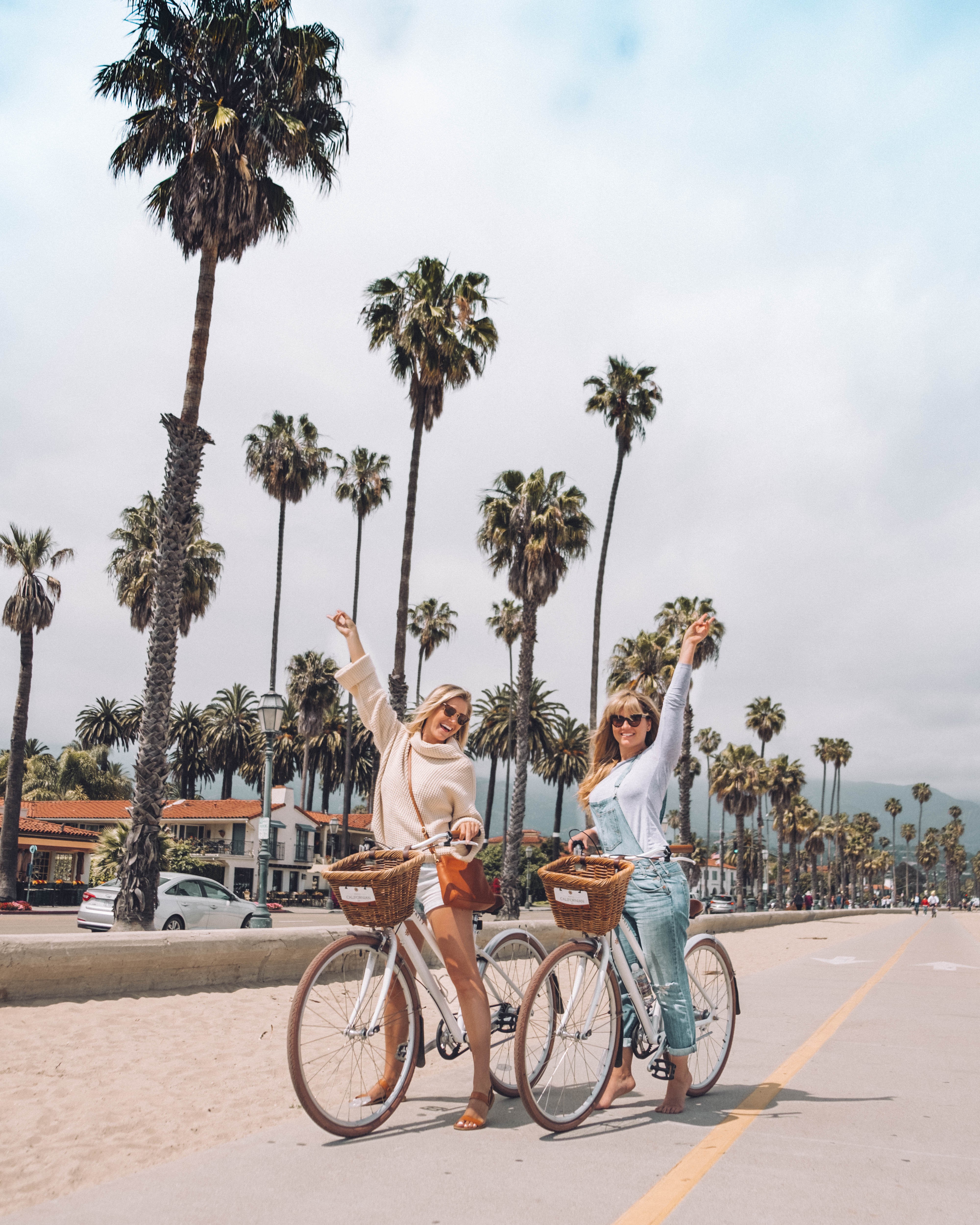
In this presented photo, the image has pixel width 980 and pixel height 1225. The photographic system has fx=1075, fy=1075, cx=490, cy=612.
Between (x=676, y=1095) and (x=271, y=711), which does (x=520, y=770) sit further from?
(x=676, y=1095)

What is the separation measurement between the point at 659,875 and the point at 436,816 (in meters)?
1.13

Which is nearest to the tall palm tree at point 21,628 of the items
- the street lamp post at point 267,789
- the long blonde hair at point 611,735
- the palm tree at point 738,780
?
the street lamp post at point 267,789

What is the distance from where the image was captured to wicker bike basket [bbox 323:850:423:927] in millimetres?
4492

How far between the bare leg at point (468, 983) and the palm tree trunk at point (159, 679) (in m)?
12.4

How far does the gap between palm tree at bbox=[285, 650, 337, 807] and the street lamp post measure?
49799 millimetres

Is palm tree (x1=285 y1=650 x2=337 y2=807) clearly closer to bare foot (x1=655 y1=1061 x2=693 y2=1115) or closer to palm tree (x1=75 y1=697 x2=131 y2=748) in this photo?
palm tree (x1=75 y1=697 x2=131 y2=748)

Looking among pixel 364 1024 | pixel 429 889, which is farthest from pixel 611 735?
pixel 364 1024

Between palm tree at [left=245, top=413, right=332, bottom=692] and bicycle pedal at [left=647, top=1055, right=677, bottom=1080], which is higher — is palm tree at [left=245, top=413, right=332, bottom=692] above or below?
above

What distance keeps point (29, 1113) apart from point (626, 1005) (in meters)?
2.83

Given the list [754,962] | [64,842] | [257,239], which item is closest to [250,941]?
[754,962]

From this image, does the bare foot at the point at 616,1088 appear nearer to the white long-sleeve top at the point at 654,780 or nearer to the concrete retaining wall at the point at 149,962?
the white long-sleeve top at the point at 654,780

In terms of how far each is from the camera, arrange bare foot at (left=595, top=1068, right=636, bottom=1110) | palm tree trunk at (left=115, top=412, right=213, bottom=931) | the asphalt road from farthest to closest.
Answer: palm tree trunk at (left=115, top=412, right=213, bottom=931) → bare foot at (left=595, top=1068, right=636, bottom=1110) → the asphalt road

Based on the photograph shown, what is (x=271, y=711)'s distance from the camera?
20906mm

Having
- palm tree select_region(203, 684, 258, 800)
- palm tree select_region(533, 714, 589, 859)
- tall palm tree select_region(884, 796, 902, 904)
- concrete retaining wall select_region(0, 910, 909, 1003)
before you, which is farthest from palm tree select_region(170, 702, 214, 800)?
tall palm tree select_region(884, 796, 902, 904)
